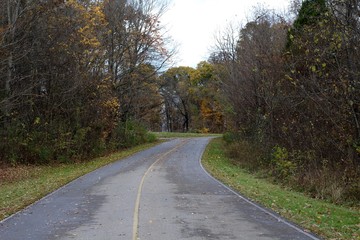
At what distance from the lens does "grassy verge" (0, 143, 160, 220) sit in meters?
13.7

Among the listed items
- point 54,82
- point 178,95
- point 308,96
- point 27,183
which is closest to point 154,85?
point 54,82

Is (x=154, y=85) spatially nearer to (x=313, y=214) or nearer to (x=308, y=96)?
(x=308, y=96)

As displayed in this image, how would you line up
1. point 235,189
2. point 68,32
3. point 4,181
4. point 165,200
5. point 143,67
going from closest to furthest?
point 165,200, point 235,189, point 4,181, point 68,32, point 143,67

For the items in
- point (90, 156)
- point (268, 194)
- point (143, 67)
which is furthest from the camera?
point (143, 67)

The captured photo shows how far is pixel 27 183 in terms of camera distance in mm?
20188

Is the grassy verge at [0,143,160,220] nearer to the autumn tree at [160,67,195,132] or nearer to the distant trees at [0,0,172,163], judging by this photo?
the distant trees at [0,0,172,163]

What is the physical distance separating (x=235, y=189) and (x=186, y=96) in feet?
230

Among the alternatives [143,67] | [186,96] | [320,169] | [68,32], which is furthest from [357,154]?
[186,96]

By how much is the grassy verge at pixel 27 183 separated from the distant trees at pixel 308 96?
31.9 ft

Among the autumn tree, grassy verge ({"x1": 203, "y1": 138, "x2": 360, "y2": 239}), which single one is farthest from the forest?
the autumn tree

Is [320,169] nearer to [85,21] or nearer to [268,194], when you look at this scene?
[268,194]

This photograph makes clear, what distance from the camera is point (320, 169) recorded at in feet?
61.6

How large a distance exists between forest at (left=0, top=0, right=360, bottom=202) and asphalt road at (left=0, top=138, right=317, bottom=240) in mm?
5105

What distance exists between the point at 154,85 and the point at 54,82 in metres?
16.0
